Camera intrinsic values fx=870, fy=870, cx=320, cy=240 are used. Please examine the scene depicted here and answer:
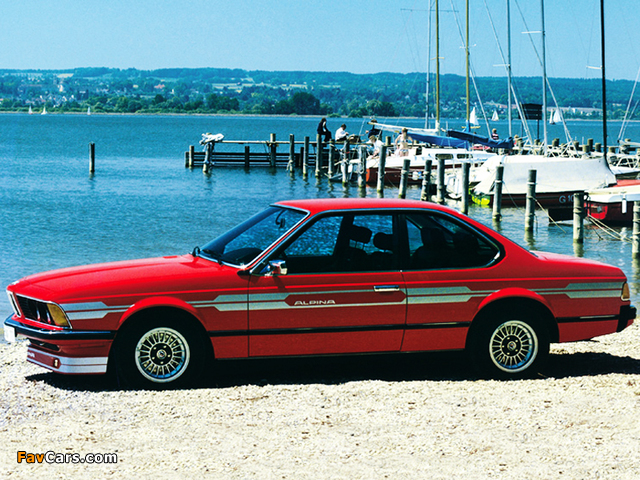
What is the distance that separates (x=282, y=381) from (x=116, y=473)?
2320mm

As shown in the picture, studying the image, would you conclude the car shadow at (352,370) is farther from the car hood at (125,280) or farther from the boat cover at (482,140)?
the boat cover at (482,140)

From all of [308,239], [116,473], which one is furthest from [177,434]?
[308,239]

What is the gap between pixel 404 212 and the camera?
7.10 m

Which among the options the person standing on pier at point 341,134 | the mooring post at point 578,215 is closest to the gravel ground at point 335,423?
the mooring post at point 578,215

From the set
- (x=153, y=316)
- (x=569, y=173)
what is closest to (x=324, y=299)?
(x=153, y=316)

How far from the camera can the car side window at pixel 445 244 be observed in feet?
23.2

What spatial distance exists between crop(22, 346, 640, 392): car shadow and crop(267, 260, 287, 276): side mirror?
2.26ft

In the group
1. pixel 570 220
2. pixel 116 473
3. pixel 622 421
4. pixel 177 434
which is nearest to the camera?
pixel 116 473

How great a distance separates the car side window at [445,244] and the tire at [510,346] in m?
0.53

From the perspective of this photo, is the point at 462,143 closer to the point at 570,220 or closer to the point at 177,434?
the point at 570,220

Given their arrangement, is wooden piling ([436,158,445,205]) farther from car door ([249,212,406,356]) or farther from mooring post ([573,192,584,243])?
car door ([249,212,406,356])

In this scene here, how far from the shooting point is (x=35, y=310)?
6.66m

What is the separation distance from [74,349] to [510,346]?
3457mm

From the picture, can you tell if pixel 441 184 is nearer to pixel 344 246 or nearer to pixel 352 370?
pixel 352 370
